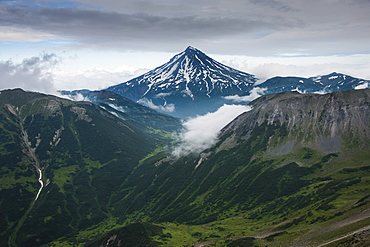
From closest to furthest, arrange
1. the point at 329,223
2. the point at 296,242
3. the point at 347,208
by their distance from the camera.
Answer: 1. the point at 296,242
2. the point at 329,223
3. the point at 347,208

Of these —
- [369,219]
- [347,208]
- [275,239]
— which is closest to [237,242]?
[275,239]

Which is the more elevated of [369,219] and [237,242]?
[369,219]

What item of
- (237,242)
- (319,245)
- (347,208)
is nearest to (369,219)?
(319,245)

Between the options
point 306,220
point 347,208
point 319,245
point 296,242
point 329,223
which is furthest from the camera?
point 306,220

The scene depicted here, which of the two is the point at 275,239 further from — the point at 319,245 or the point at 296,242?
the point at 319,245

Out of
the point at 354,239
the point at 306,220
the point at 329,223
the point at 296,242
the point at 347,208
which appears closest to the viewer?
the point at 354,239

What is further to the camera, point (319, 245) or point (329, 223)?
point (329, 223)

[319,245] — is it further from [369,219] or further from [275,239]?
[275,239]

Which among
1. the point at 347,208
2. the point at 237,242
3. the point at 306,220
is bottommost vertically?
the point at 237,242

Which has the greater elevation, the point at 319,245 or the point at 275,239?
the point at 319,245
